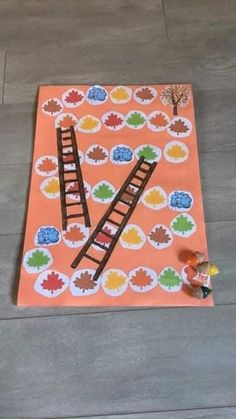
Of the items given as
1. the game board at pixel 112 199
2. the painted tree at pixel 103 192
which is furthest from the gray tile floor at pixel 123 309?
the painted tree at pixel 103 192

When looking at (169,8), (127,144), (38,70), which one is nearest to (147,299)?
(127,144)

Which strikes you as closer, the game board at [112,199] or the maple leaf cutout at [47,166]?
the game board at [112,199]

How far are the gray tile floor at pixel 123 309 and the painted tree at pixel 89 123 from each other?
97 mm

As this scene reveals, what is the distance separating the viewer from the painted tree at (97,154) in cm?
83

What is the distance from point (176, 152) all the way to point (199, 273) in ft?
0.78

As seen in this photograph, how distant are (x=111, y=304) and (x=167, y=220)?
0.16m

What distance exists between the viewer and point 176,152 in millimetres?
834

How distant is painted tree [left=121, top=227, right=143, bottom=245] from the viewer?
75 cm

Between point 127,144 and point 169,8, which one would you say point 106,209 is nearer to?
point 127,144

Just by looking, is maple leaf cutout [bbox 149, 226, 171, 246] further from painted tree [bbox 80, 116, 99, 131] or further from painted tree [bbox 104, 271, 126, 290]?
painted tree [bbox 80, 116, 99, 131]

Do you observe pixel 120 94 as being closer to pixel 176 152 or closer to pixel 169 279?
pixel 176 152

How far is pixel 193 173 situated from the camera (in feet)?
2.68

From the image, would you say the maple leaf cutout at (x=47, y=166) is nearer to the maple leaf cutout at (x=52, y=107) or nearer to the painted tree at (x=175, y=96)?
the maple leaf cutout at (x=52, y=107)

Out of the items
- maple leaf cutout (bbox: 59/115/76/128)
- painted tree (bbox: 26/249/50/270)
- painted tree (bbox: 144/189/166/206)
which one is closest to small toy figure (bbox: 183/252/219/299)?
painted tree (bbox: 144/189/166/206)
